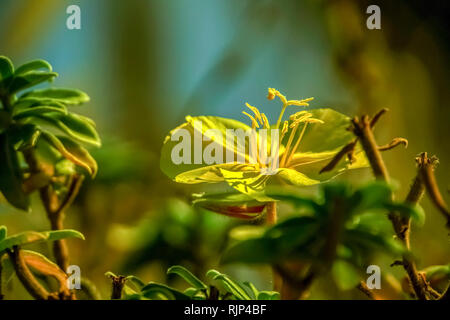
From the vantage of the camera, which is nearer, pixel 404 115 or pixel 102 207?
pixel 102 207

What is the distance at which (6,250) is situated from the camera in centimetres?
33

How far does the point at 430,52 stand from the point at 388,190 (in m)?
0.82

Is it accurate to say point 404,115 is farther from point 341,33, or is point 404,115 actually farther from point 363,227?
point 363,227

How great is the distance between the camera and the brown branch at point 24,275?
0.33 meters

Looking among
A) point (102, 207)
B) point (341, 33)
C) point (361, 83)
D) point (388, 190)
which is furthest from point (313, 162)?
point (341, 33)

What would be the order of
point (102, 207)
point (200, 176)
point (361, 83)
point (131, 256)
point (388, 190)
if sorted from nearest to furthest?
point (388, 190)
point (200, 176)
point (131, 256)
point (102, 207)
point (361, 83)

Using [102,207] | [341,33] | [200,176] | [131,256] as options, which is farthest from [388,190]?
[341,33]

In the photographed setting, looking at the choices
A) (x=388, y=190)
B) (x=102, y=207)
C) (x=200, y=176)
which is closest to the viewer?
(x=388, y=190)

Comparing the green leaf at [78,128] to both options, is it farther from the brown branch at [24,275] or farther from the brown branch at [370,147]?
the brown branch at [370,147]

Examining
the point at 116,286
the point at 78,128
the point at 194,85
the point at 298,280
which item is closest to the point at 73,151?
the point at 78,128

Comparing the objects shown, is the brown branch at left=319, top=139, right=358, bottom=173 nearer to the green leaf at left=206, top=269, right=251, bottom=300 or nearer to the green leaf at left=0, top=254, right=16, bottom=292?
the green leaf at left=206, top=269, right=251, bottom=300
